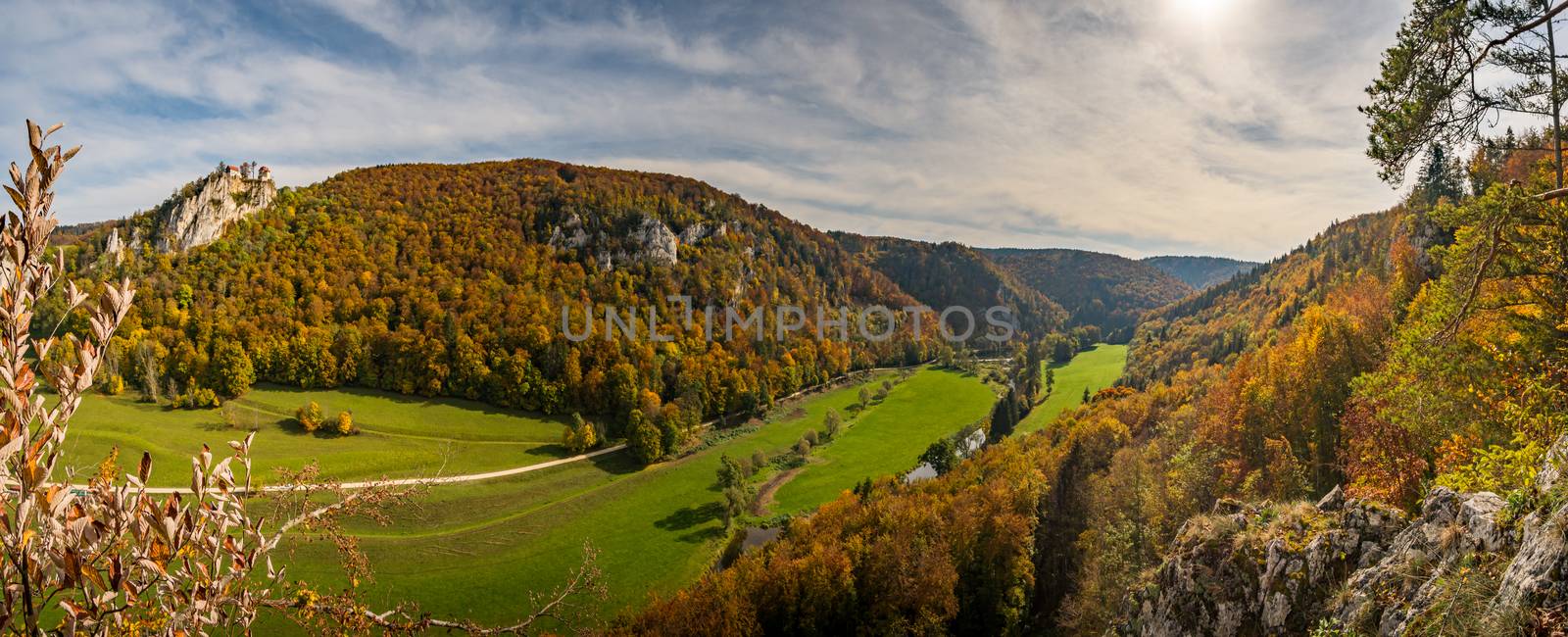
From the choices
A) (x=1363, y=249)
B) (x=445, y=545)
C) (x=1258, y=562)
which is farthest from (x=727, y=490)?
(x=1363, y=249)

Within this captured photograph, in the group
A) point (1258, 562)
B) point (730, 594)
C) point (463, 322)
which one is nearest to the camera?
point (1258, 562)

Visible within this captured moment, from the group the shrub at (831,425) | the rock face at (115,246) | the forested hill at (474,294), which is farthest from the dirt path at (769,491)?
the rock face at (115,246)

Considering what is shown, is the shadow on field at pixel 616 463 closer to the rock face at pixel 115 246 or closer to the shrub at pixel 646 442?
the shrub at pixel 646 442

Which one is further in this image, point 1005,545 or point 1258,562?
point 1005,545

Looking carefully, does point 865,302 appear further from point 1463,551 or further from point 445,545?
point 1463,551

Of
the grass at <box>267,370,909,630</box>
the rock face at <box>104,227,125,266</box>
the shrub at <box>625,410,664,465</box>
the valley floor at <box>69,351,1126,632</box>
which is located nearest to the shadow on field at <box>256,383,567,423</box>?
the valley floor at <box>69,351,1126,632</box>

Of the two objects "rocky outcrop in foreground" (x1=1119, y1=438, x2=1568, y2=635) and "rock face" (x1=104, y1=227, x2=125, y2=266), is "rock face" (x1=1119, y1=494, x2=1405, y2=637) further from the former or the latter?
"rock face" (x1=104, y1=227, x2=125, y2=266)

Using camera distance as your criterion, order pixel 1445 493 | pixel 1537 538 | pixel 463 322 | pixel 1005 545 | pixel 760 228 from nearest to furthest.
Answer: pixel 1537 538
pixel 1445 493
pixel 1005 545
pixel 463 322
pixel 760 228

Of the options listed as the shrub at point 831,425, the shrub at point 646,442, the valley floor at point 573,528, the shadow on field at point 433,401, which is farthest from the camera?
the shrub at point 831,425
